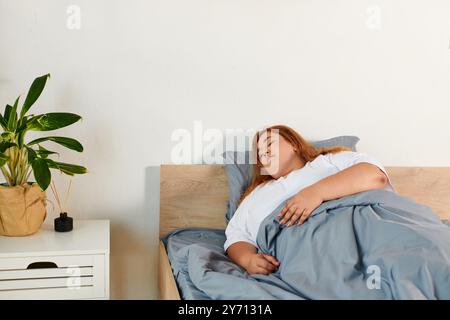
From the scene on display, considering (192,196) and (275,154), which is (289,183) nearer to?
(275,154)

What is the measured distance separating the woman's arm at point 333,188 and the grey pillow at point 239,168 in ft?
1.24

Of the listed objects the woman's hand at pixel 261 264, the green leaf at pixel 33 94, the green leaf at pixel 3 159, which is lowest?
the woman's hand at pixel 261 264

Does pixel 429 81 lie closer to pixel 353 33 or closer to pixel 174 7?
pixel 353 33

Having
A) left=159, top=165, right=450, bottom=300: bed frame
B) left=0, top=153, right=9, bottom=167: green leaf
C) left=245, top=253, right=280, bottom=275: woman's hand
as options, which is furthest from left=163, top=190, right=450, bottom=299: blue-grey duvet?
left=0, top=153, right=9, bottom=167: green leaf

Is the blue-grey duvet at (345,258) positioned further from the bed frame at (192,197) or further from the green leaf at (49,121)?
the green leaf at (49,121)

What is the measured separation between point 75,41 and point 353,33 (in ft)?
3.68

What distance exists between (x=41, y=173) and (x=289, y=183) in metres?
0.80

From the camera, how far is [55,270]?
1.73m

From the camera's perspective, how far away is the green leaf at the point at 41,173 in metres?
1.65

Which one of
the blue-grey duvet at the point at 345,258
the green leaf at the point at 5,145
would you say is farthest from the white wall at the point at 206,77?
the blue-grey duvet at the point at 345,258

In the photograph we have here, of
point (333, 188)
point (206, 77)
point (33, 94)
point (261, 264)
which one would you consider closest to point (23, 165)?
point (33, 94)

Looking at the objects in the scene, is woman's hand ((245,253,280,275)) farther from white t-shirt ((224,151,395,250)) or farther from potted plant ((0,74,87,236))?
potted plant ((0,74,87,236))

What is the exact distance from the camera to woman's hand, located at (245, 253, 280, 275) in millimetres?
1563
